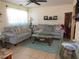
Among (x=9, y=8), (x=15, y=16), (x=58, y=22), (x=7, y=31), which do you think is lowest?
(x=7, y=31)

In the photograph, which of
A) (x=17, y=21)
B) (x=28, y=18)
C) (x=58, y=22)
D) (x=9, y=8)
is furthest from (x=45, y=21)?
(x=9, y=8)

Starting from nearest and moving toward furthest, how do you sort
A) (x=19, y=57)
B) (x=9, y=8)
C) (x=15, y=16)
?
(x=19, y=57), (x=9, y=8), (x=15, y=16)

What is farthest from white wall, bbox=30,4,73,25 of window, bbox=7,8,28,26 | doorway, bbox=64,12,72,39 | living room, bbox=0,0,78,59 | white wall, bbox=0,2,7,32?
white wall, bbox=0,2,7,32

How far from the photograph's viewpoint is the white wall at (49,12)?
6130mm

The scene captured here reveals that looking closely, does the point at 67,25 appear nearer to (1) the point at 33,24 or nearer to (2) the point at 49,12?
(2) the point at 49,12

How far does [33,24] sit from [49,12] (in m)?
1.77

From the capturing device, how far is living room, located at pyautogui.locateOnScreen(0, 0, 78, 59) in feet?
13.8

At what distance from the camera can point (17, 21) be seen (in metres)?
6.03

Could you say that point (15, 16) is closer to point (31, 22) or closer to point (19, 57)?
point (31, 22)

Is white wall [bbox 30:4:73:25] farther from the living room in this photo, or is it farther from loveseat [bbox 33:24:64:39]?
loveseat [bbox 33:24:64:39]

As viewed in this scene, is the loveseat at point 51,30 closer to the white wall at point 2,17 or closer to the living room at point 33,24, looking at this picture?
the living room at point 33,24

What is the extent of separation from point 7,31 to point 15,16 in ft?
4.73

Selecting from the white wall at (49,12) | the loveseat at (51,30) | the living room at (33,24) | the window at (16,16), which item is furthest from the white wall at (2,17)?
the white wall at (49,12)

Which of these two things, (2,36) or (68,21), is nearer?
(2,36)
